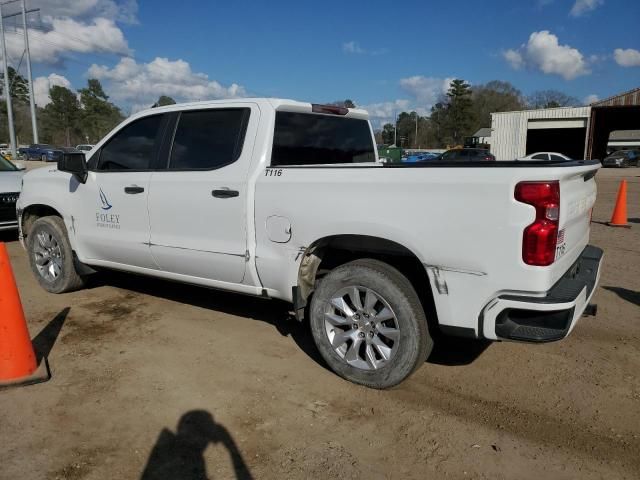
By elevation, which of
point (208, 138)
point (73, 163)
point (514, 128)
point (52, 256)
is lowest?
point (52, 256)

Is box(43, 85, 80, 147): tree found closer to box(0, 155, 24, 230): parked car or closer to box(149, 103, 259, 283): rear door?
box(0, 155, 24, 230): parked car

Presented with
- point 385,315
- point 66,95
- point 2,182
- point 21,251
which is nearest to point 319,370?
point 385,315

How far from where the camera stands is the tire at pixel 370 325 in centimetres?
320

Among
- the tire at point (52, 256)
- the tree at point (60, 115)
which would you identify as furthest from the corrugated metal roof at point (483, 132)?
the tire at point (52, 256)

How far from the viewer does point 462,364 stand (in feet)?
12.8

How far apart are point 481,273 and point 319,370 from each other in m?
1.52

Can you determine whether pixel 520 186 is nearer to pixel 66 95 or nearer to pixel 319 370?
pixel 319 370

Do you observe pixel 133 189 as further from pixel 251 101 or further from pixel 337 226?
pixel 337 226

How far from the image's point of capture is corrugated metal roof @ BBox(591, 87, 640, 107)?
118 ft

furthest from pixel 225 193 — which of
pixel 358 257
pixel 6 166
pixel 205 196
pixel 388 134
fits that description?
pixel 388 134

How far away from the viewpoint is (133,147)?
469 centimetres

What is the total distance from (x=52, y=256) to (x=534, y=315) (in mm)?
4887

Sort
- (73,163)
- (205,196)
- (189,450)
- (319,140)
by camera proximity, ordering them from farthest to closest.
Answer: (73,163) < (319,140) < (205,196) < (189,450)

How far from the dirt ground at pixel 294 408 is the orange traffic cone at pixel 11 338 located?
11 cm
